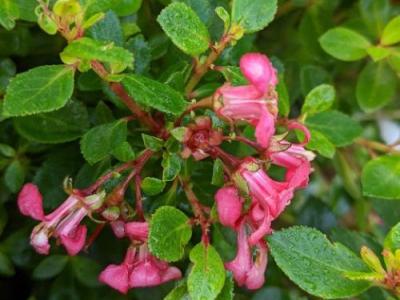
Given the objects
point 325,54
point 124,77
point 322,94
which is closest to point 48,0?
point 124,77

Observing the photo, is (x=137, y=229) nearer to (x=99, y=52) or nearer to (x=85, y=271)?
(x=99, y=52)

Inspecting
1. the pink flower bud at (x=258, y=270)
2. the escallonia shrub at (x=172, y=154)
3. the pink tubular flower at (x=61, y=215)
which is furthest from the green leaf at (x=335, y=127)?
the pink tubular flower at (x=61, y=215)

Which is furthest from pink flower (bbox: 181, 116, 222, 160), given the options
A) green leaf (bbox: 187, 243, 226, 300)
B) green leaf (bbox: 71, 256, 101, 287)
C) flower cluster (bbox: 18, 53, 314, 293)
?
green leaf (bbox: 71, 256, 101, 287)

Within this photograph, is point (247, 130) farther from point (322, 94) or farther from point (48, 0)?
point (48, 0)

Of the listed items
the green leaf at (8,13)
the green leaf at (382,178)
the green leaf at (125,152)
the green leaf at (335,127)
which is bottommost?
the green leaf at (382,178)

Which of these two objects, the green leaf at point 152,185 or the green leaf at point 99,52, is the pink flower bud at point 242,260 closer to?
the green leaf at point 152,185

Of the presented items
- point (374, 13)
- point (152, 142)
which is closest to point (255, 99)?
point (152, 142)
